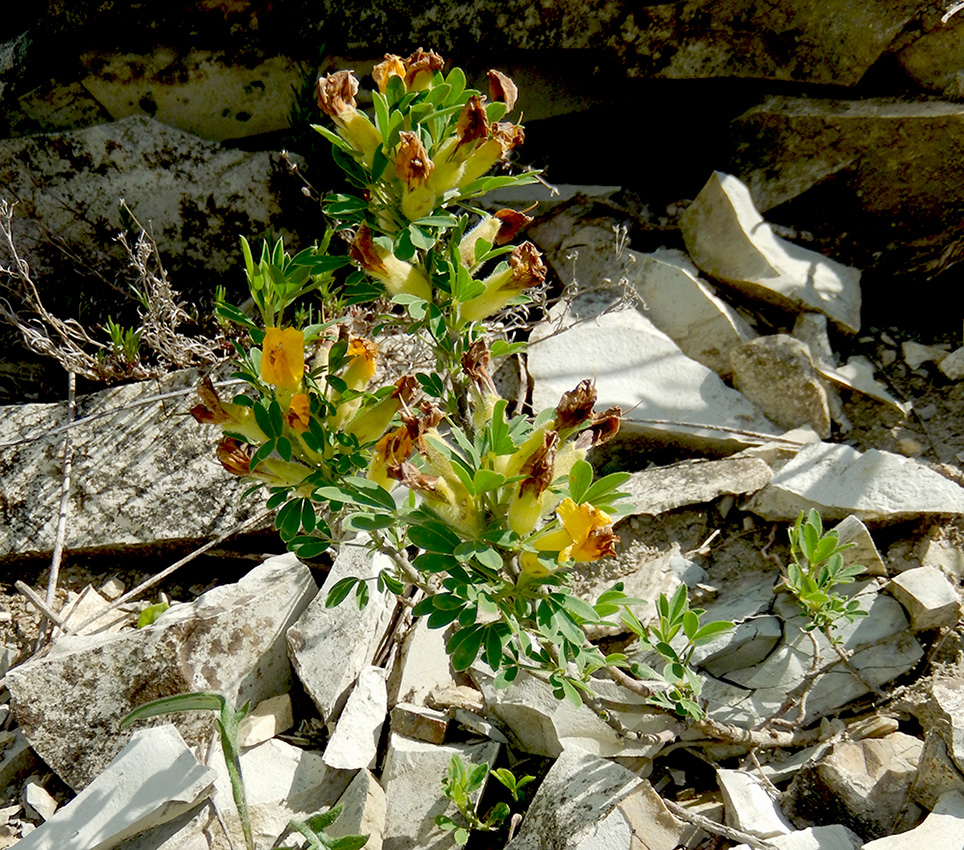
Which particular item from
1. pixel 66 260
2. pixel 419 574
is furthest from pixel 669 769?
pixel 66 260

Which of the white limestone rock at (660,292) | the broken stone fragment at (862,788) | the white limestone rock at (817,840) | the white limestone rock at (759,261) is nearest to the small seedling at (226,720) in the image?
the white limestone rock at (817,840)

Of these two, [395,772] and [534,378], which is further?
[534,378]

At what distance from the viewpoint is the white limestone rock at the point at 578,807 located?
6.59 ft

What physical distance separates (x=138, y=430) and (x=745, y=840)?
2.58 meters

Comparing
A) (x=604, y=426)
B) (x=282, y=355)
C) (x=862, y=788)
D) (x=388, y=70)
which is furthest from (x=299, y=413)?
(x=862, y=788)

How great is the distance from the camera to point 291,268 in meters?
1.96

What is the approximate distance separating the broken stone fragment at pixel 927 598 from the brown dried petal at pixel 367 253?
70.6 inches

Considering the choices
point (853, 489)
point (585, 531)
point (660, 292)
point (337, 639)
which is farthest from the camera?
point (660, 292)

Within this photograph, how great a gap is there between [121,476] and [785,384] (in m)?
2.60

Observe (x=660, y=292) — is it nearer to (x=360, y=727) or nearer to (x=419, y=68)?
(x=419, y=68)

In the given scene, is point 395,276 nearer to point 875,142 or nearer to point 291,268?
point 291,268

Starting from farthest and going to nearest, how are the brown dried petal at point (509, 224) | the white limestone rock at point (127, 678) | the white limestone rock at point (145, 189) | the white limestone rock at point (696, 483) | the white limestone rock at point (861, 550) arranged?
the white limestone rock at point (145, 189), the white limestone rock at point (696, 483), the white limestone rock at point (861, 550), the white limestone rock at point (127, 678), the brown dried petal at point (509, 224)

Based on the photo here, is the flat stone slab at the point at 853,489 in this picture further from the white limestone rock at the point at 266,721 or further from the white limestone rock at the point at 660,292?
the white limestone rock at the point at 266,721

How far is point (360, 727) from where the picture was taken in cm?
250
